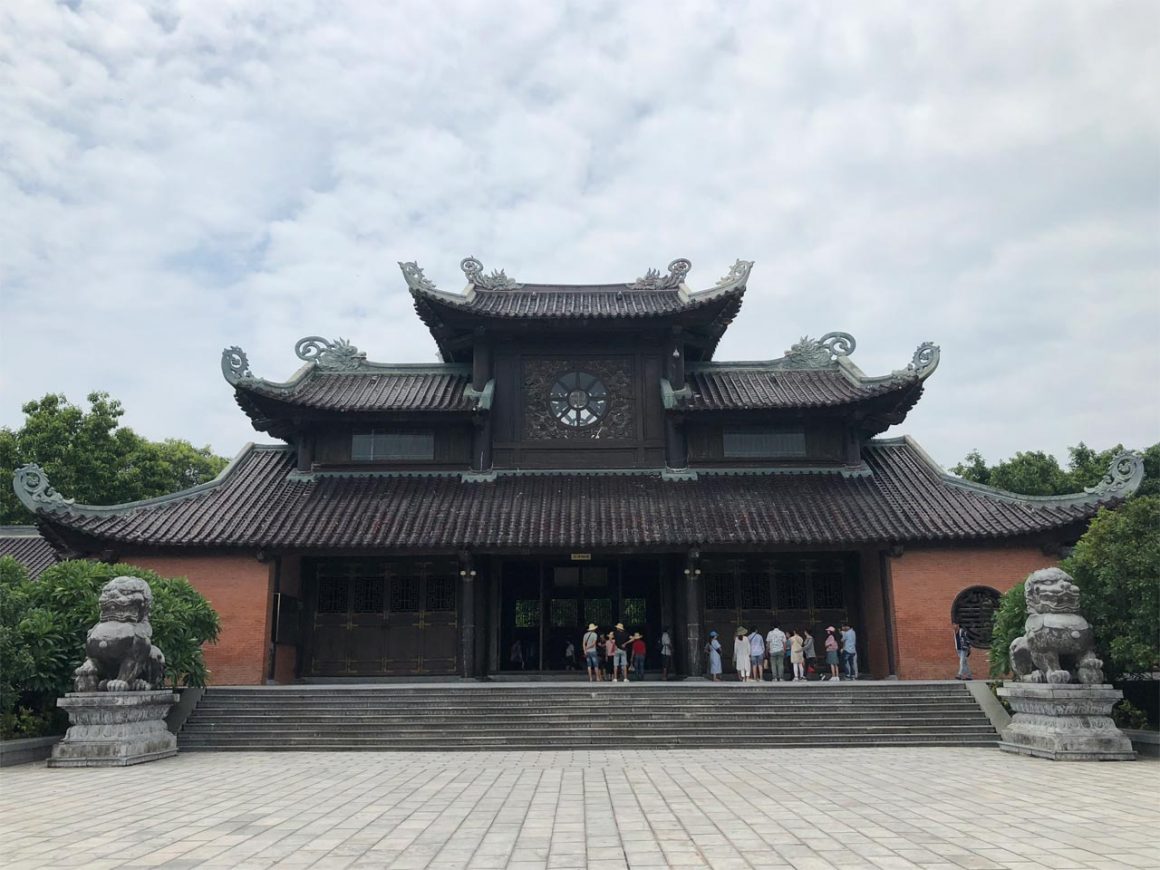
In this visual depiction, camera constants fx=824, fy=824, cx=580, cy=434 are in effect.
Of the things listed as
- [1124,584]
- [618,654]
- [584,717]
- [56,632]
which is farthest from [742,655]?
[56,632]

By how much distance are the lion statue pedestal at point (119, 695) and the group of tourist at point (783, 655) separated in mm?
10559

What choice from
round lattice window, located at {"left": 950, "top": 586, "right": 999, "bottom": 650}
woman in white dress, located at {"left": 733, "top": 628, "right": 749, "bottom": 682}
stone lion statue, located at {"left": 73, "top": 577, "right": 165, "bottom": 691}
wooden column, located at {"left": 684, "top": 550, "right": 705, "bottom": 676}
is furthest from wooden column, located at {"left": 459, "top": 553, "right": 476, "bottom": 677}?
round lattice window, located at {"left": 950, "top": 586, "right": 999, "bottom": 650}

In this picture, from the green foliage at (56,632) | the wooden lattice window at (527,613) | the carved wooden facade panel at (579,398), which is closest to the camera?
the green foliage at (56,632)

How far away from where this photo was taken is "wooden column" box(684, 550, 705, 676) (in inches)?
692

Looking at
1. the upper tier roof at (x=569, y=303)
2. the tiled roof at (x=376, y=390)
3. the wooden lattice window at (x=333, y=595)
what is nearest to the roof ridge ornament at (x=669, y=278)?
the upper tier roof at (x=569, y=303)

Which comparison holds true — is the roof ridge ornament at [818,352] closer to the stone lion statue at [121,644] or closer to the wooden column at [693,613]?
the wooden column at [693,613]

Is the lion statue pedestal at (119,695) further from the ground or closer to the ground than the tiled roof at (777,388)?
closer to the ground

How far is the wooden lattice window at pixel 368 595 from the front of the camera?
62.3 feet

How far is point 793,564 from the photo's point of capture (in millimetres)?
19141

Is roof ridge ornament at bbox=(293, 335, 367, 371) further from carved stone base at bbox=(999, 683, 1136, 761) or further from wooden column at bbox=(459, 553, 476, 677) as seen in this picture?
carved stone base at bbox=(999, 683, 1136, 761)

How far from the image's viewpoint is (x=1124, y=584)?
11484 millimetres

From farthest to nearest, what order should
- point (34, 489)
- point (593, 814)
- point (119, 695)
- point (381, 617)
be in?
point (381, 617) < point (34, 489) < point (119, 695) < point (593, 814)

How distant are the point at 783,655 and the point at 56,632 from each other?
1320 cm

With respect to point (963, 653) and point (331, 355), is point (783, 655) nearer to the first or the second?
point (963, 653)
